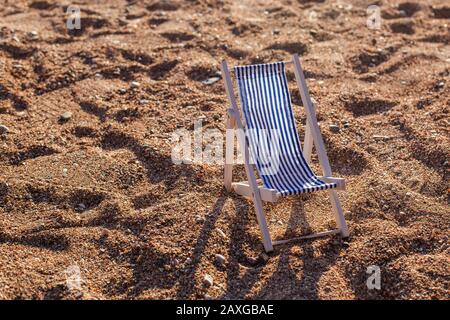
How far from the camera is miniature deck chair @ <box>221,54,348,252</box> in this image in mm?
4648

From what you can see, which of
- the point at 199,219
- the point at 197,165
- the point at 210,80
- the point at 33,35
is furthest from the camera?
the point at 33,35

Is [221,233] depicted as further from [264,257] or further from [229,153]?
[229,153]

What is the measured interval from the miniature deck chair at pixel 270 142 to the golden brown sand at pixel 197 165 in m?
0.21

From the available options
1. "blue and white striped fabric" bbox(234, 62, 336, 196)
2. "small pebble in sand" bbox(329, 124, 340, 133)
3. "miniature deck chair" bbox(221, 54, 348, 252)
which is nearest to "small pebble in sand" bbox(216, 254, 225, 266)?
"miniature deck chair" bbox(221, 54, 348, 252)

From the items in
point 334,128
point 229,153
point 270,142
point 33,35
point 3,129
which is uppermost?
point 270,142

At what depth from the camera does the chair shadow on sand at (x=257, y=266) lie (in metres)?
4.20

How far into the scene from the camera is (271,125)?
195 inches

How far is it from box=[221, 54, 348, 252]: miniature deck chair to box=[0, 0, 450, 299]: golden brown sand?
21 cm

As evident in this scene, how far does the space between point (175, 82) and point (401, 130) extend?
1963 millimetres

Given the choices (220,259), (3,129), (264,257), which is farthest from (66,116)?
(264,257)

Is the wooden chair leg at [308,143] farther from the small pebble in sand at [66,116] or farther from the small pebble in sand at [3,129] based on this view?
the small pebble in sand at [3,129]

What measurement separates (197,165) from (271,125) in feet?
2.30

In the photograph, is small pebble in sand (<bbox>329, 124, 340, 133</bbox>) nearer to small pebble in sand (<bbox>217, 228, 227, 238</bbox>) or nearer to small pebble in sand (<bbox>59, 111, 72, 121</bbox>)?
small pebble in sand (<bbox>217, 228, 227, 238</bbox>)
